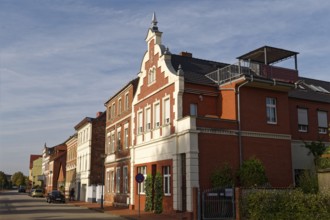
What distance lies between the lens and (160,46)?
2930cm

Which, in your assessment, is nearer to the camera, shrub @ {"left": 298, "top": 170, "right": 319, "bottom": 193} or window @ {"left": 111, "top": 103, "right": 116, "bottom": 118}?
shrub @ {"left": 298, "top": 170, "right": 319, "bottom": 193}

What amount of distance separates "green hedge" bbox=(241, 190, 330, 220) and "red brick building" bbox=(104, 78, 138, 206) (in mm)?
16728

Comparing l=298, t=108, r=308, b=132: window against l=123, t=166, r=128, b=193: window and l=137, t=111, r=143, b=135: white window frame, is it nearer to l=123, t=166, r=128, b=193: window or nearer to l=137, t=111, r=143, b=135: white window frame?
l=137, t=111, r=143, b=135: white window frame

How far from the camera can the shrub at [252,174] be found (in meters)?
23.9

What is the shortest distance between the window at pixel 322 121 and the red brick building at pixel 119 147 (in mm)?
14922

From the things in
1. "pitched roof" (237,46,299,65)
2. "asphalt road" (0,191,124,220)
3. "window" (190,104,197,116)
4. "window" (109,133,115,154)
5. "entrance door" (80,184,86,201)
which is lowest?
"asphalt road" (0,191,124,220)

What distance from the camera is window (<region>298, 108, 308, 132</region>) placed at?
101 feet

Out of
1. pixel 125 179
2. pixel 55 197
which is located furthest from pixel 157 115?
pixel 55 197

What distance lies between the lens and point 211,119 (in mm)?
24438

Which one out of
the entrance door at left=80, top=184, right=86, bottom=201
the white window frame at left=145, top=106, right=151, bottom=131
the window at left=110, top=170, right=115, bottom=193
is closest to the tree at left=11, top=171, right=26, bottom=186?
the entrance door at left=80, top=184, right=86, bottom=201

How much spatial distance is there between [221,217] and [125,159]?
1463cm

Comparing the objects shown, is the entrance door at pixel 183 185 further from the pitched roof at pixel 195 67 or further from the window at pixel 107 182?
the window at pixel 107 182

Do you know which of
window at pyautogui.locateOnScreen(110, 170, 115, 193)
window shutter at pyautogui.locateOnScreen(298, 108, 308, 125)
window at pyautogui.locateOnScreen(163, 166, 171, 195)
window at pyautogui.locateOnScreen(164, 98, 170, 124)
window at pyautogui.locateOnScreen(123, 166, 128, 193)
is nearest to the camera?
window at pyautogui.locateOnScreen(163, 166, 171, 195)

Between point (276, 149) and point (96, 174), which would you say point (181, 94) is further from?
point (96, 174)
